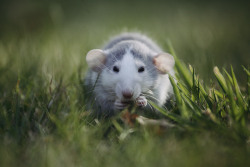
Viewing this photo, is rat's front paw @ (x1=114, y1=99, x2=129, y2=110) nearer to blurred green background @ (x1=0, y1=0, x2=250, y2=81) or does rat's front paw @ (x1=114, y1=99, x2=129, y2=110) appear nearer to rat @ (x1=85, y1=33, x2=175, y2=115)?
rat @ (x1=85, y1=33, x2=175, y2=115)

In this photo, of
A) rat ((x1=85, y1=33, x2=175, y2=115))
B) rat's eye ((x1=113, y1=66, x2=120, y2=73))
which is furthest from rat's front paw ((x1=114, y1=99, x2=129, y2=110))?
rat's eye ((x1=113, y1=66, x2=120, y2=73))

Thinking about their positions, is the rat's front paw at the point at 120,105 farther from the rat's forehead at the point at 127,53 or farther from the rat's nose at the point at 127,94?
the rat's forehead at the point at 127,53

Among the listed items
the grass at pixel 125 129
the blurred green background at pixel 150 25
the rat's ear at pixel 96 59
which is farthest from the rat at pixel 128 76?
the blurred green background at pixel 150 25

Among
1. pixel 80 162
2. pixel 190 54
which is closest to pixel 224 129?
pixel 80 162

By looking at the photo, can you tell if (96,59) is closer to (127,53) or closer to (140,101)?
(127,53)

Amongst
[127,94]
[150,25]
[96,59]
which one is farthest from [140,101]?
[150,25]

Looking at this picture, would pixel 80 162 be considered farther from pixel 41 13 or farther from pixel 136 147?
pixel 41 13

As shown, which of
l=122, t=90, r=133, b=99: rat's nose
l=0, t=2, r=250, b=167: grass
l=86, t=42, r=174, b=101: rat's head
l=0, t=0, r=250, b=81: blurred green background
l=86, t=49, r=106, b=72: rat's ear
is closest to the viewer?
l=0, t=2, r=250, b=167: grass
